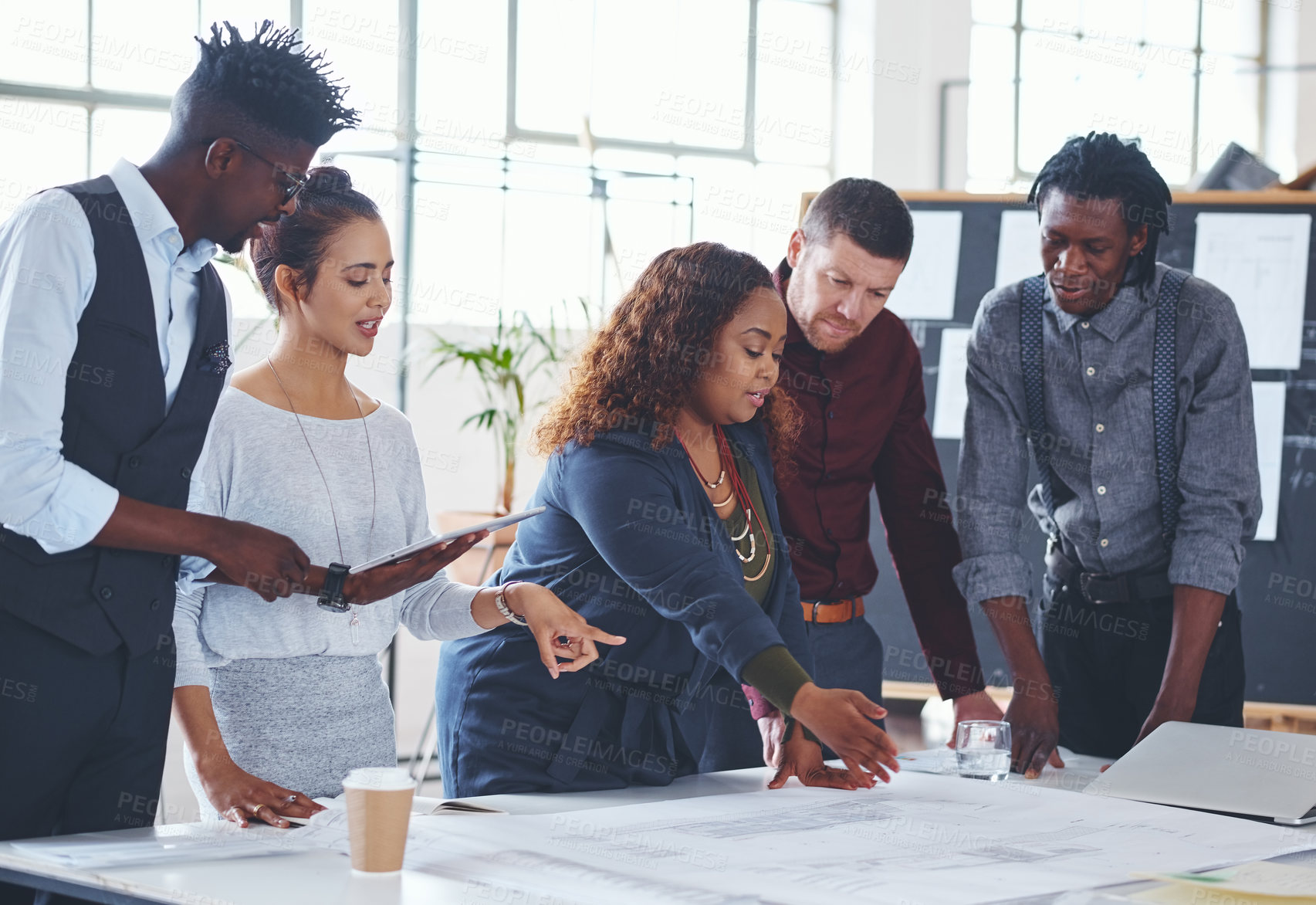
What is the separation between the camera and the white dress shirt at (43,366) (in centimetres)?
117

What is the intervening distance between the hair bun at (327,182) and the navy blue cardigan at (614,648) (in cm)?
47

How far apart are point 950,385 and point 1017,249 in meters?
0.40

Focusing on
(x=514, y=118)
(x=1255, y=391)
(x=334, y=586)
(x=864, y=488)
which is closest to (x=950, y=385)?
(x=1255, y=391)

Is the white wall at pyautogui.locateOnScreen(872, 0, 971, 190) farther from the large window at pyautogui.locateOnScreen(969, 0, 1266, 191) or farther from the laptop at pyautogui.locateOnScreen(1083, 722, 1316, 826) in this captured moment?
the laptop at pyautogui.locateOnScreen(1083, 722, 1316, 826)

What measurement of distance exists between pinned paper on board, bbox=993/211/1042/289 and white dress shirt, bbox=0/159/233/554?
2.58 metres

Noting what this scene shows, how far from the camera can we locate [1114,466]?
1.91 m

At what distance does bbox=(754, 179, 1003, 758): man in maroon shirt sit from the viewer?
1992 millimetres

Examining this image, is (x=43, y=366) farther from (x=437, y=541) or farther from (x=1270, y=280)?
(x=1270, y=280)

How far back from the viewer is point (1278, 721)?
300cm

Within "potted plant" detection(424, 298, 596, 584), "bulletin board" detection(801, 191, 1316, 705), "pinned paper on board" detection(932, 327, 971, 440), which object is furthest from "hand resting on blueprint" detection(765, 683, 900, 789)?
"potted plant" detection(424, 298, 596, 584)

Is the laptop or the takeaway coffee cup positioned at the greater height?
the takeaway coffee cup

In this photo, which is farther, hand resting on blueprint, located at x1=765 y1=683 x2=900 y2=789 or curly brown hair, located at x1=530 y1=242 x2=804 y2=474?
curly brown hair, located at x1=530 y1=242 x2=804 y2=474

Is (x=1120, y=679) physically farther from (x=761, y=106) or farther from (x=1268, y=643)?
(x=761, y=106)

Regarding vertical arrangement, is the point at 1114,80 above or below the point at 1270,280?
above
